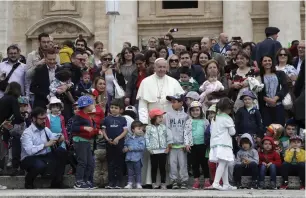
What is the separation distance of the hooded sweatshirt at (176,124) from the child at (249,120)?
1.04 m

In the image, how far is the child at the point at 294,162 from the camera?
13.4 m

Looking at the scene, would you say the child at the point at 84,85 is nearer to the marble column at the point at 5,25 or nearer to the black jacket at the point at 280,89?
the black jacket at the point at 280,89

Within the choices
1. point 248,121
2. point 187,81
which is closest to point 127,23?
point 187,81

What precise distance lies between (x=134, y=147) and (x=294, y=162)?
9.33 ft

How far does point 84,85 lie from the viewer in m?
15.5

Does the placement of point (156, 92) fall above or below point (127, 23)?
below

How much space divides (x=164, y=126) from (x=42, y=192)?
2.81 meters

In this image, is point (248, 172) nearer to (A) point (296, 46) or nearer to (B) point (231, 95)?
(B) point (231, 95)

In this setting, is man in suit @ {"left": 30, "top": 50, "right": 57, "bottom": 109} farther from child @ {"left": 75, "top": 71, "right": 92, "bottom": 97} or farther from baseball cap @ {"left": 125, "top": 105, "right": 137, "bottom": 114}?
baseball cap @ {"left": 125, "top": 105, "right": 137, "bottom": 114}

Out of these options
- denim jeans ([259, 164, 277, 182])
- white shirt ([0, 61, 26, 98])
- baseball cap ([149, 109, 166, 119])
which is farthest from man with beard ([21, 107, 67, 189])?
denim jeans ([259, 164, 277, 182])

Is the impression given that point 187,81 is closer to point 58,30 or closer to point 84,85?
point 84,85

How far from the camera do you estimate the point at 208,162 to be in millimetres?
13422

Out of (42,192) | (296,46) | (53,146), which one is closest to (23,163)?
(53,146)

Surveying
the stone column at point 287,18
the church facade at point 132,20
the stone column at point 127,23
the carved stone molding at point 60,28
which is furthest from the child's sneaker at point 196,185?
the carved stone molding at point 60,28
